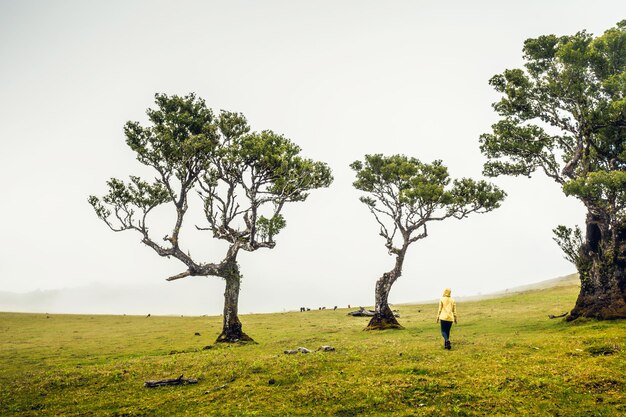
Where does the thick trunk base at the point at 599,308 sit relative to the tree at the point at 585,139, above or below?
below

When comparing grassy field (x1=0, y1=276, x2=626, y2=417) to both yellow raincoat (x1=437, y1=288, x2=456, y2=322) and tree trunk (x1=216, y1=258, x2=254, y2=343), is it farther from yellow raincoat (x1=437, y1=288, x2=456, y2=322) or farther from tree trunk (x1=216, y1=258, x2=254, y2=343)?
tree trunk (x1=216, y1=258, x2=254, y2=343)

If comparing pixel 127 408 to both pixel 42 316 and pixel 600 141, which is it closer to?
pixel 600 141

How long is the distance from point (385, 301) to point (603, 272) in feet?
63.0

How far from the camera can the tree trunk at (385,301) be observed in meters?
39.0

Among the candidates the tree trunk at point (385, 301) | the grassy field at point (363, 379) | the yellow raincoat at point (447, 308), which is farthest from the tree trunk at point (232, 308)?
the yellow raincoat at point (447, 308)

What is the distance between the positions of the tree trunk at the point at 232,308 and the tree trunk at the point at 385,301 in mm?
13478

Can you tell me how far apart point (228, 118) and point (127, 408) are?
29711mm

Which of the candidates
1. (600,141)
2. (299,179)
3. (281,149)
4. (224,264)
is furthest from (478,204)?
(224,264)

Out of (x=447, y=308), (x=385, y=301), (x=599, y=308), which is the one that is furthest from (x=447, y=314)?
(x=385, y=301)

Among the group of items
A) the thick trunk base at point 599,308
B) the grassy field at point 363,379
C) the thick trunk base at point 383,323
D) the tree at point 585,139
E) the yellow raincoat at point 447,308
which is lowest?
the thick trunk base at point 383,323

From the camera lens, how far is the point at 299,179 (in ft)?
136

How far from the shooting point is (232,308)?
35.8 m

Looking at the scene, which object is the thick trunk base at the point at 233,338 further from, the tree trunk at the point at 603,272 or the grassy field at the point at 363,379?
the tree trunk at the point at 603,272

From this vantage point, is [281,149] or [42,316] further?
[42,316]
